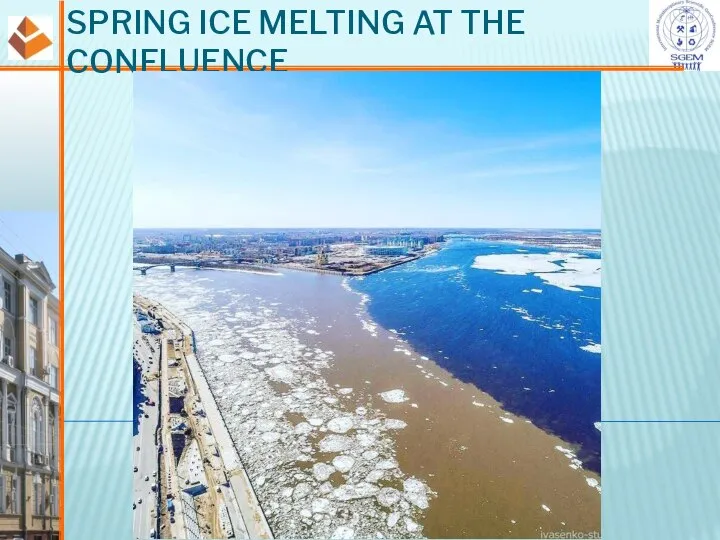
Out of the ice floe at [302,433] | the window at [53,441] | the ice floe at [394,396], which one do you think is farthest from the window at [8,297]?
the ice floe at [394,396]

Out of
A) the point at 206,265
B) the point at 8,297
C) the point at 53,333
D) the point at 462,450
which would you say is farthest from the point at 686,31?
the point at 206,265

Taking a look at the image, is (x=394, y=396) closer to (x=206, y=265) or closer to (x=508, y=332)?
(x=508, y=332)

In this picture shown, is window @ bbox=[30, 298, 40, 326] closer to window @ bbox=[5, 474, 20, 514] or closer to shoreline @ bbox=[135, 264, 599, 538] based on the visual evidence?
window @ bbox=[5, 474, 20, 514]

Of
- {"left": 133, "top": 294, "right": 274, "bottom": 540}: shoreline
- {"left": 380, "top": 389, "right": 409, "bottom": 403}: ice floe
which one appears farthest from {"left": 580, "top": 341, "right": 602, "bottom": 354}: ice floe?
{"left": 133, "top": 294, "right": 274, "bottom": 540}: shoreline

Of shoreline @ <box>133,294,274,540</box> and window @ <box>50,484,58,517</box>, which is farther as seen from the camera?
shoreline @ <box>133,294,274,540</box>

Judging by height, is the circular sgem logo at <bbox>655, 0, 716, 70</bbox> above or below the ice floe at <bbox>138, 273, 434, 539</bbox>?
above

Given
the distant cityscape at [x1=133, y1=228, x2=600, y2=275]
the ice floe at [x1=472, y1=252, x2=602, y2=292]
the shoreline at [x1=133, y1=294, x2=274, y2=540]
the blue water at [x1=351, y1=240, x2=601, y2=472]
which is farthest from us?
the ice floe at [x1=472, y1=252, x2=602, y2=292]

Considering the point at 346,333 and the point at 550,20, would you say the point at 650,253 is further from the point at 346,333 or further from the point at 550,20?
the point at 346,333

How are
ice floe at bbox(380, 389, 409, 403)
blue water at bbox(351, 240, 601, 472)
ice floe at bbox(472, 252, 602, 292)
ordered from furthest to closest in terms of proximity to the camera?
ice floe at bbox(472, 252, 602, 292) < blue water at bbox(351, 240, 601, 472) < ice floe at bbox(380, 389, 409, 403)
